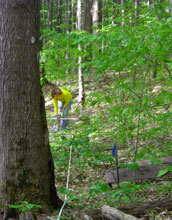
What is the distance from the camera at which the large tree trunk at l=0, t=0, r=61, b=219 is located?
2.75 meters

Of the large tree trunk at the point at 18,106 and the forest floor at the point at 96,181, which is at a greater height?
the large tree trunk at the point at 18,106

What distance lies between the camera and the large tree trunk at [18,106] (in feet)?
9.04

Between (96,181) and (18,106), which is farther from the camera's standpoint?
(96,181)

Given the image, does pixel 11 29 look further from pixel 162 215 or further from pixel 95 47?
pixel 162 215

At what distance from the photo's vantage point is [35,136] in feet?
9.50

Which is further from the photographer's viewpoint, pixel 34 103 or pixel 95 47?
pixel 95 47

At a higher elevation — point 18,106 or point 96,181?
point 18,106

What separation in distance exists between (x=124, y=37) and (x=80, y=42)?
2.04ft

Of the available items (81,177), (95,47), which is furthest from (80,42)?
(81,177)

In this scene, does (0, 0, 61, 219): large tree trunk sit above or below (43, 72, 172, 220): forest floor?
above

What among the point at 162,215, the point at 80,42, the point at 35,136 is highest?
the point at 80,42

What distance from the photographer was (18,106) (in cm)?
279

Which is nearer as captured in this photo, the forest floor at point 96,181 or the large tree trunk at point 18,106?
the large tree trunk at point 18,106

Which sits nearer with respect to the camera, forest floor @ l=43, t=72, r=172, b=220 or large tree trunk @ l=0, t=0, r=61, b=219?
large tree trunk @ l=0, t=0, r=61, b=219
